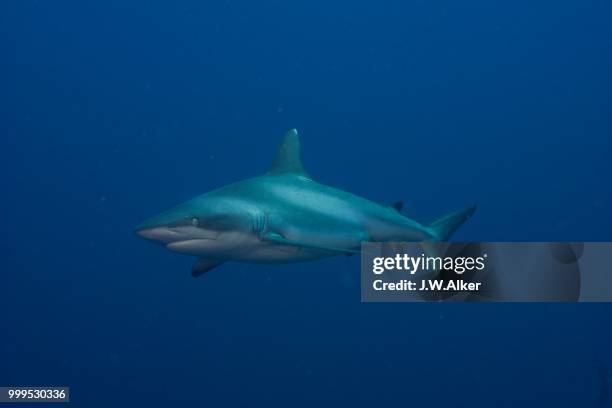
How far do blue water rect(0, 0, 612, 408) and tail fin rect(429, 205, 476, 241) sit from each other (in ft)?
47.6

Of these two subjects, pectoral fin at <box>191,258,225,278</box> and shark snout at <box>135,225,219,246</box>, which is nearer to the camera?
shark snout at <box>135,225,219,246</box>

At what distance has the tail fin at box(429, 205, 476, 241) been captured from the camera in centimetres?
701

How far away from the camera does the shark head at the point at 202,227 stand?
16.0 ft

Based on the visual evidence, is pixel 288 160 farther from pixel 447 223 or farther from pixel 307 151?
pixel 307 151

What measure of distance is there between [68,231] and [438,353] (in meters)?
29.7

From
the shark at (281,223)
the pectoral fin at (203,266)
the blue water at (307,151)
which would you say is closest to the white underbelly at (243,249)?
the shark at (281,223)

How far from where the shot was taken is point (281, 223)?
5.85 metres

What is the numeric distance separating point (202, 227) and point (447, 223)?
3.28 metres

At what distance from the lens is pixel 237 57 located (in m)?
63.0

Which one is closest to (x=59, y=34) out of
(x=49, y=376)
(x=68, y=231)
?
(x=68, y=231)

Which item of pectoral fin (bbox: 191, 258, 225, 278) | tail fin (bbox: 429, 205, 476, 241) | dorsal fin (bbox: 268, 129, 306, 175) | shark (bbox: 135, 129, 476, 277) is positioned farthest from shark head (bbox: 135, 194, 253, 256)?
tail fin (bbox: 429, 205, 476, 241)

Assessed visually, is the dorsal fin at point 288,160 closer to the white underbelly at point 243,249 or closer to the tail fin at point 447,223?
the white underbelly at point 243,249

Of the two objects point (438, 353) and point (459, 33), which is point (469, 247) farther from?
point (459, 33)

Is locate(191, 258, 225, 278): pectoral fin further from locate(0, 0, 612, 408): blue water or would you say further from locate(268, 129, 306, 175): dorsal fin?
locate(0, 0, 612, 408): blue water
